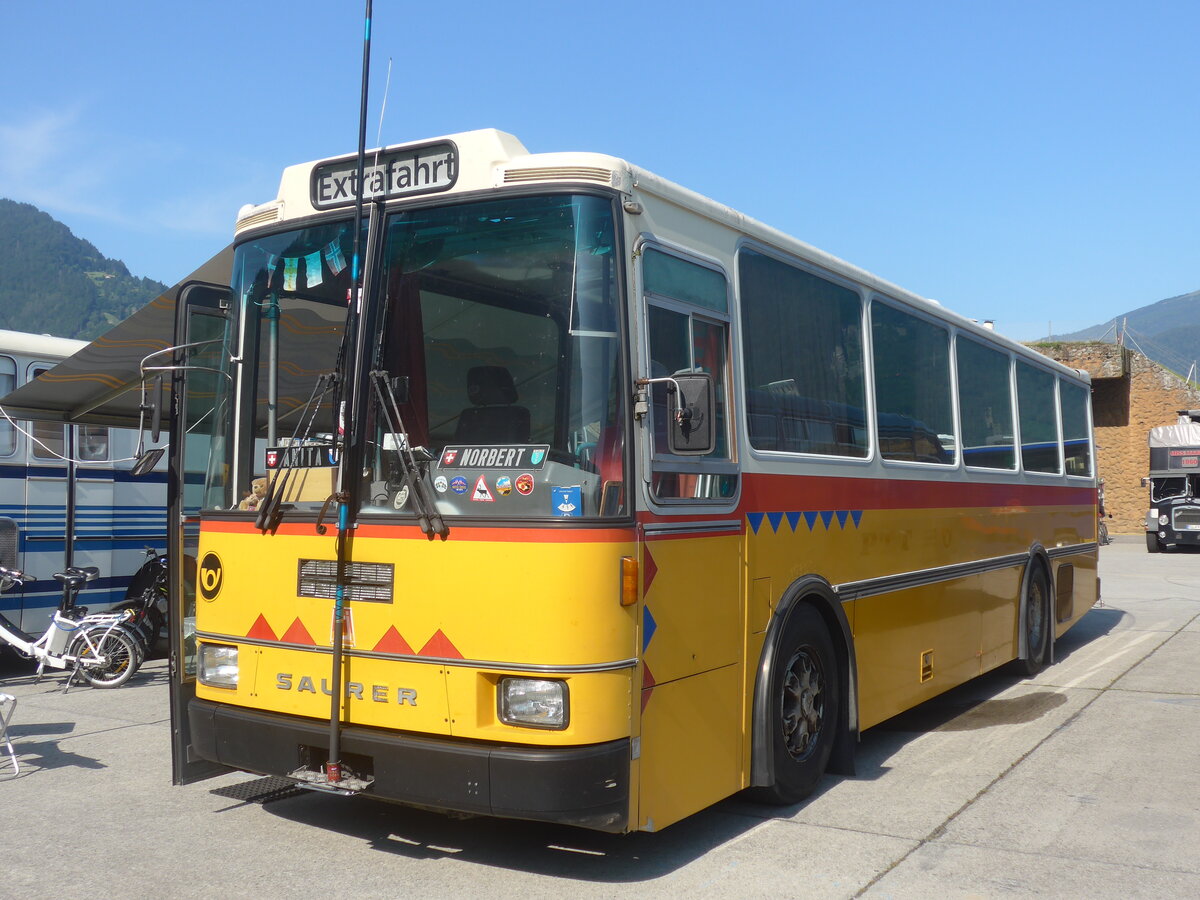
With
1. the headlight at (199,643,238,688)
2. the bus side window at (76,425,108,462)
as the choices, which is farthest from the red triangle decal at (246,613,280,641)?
the bus side window at (76,425,108,462)

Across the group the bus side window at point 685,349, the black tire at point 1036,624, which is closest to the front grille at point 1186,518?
the black tire at point 1036,624

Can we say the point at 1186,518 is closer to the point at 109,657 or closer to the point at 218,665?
the point at 109,657

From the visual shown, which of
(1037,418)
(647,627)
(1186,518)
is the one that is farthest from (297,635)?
(1186,518)

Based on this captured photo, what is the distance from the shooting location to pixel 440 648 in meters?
4.59

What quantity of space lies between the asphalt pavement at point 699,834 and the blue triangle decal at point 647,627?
1.01 meters

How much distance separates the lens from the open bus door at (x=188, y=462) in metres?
5.52

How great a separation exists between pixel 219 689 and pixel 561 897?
1887 millimetres

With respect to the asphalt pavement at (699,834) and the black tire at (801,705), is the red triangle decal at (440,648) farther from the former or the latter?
the black tire at (801,705)

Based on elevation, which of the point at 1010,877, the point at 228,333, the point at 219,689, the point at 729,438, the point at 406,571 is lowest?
the point at 1010,877

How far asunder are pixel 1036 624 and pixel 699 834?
6198 millimetres

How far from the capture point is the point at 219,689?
5.29 metres

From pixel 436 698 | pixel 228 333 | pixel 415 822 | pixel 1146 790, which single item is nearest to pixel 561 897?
pixel 436 698

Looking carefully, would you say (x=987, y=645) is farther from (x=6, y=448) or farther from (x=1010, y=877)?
(x=6, y=448)

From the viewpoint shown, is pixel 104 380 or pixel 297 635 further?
pixel 104 380
